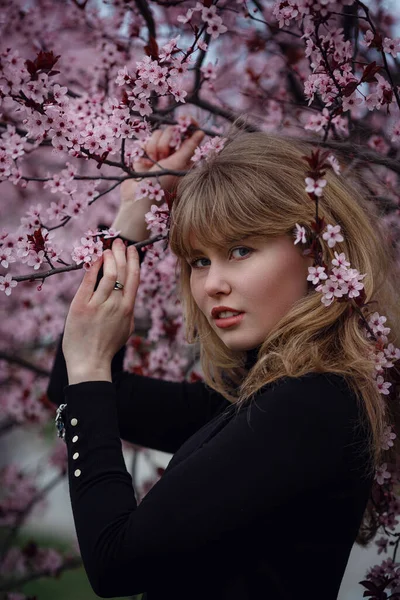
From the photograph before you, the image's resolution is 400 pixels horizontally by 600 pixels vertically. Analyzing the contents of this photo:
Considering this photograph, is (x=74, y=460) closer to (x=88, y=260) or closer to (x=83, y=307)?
(x=83, y=307)

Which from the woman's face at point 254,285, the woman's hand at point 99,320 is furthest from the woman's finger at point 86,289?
the woman's face at point 254,285

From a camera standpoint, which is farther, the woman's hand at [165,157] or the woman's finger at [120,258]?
the woman's hand at [165,157]

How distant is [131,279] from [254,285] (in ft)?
1.01

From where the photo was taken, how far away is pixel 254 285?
1319 millimetres

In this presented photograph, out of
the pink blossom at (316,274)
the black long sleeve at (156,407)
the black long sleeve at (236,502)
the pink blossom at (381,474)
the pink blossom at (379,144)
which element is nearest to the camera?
the black long sleeve at (236,502)

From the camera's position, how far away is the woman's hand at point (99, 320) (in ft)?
A: 4.38

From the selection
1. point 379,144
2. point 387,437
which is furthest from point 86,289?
point 379,144

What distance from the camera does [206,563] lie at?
3.88ft

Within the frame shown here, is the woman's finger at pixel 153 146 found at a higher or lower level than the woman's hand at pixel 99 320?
higher

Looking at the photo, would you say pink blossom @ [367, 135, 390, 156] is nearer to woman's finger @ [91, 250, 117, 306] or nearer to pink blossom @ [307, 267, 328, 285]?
pink blossom @ [307, 267, 328, 285]

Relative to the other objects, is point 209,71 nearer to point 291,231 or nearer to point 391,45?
point 391,45

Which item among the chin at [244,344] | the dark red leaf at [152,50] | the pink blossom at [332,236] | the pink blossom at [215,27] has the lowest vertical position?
the chin at [244,344]

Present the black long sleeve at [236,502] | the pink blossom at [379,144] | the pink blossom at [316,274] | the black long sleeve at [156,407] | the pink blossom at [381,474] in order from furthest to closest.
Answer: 1. the pink blossom at [379,144]
2. the black long sleeve at [156,407]
3. the pink blossom at [381,474]
4. the pink blossom at [316,274]
5. the black long sleeve at [236,502]

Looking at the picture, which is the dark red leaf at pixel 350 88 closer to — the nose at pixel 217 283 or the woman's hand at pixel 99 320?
the nose at pixel 217 283
